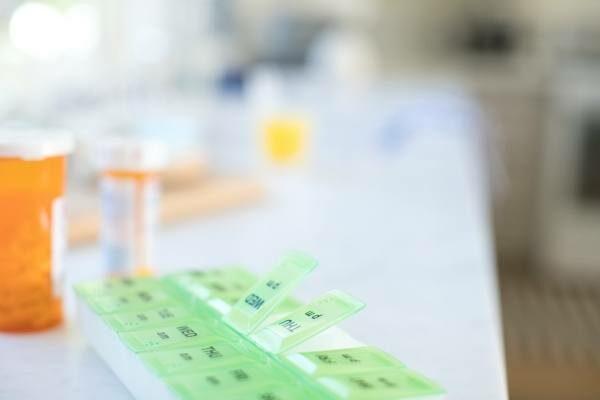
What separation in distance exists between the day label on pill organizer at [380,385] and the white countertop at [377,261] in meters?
0.11

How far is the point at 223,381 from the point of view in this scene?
0.67 meters

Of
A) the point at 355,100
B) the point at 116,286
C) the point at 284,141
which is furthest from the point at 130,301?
the point at 355,100

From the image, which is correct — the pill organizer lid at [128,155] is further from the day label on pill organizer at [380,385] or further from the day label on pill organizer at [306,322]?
the day label on pill organizer at [380,385]

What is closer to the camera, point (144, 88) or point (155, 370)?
point (155, 370)

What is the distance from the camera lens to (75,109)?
1909 millimetres

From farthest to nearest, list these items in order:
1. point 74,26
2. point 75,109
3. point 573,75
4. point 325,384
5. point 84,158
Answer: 1. point 573,75
2. point 74,26
3. point 75,109
4. point 84,158
5. point 325,384

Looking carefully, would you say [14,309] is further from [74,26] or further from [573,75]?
[573,75]

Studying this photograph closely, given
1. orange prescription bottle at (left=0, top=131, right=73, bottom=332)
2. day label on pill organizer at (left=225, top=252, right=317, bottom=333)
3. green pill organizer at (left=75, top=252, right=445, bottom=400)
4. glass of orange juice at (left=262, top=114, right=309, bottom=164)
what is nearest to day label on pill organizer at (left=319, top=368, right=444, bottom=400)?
green pill organizer at (left=75, top=252, right=445, bottom=400)

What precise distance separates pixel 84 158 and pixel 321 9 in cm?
243

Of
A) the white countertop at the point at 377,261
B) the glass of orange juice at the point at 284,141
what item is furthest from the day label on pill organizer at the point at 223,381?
the glass of orange juice at the point at 284,141

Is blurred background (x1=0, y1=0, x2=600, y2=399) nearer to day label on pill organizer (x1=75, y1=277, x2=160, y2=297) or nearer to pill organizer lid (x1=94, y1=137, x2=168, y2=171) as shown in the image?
pill organizer lid (x1=94, y1=137, x2=168, y2=171)

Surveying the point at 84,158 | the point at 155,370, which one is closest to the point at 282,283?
the point at 155,370

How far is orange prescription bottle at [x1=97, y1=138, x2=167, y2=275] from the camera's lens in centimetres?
98

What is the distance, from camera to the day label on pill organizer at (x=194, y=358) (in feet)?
2.26
